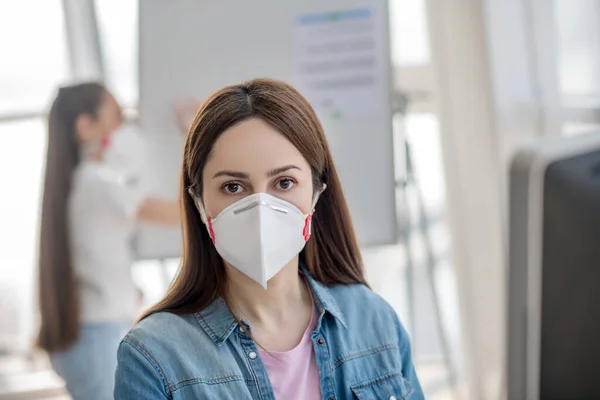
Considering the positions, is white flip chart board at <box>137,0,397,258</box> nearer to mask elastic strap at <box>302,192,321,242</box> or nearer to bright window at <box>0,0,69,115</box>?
mask elastic strap at <box>302,192,321,242</box>

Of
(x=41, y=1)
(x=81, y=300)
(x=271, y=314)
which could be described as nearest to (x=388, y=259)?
(x=81, y=300)

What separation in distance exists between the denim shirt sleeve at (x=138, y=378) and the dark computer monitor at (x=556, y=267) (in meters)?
0.43

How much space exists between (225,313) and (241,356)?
6 cm

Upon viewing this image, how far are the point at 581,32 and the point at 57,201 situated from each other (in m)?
1.61

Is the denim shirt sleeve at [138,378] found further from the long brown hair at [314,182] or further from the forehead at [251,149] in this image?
the forehead at [251,149]

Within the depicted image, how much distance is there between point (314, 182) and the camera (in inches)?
40.8

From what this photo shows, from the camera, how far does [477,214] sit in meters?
2.62

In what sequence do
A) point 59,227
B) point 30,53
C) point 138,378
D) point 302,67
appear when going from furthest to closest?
point 30,53 < point 59,227 < point 302,67 < point 138,378

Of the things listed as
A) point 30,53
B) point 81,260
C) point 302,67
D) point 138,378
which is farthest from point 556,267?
point 30,53

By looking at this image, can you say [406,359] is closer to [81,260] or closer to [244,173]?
[244,173]

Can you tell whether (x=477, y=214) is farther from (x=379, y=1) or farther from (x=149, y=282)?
(x=149, y=282)

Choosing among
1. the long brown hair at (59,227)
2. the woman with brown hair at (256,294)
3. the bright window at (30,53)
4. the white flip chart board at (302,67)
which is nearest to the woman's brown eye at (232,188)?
the woman with brown hair at (256,294)

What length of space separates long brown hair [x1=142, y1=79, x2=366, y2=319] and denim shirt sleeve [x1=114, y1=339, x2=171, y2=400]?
2.9 inches

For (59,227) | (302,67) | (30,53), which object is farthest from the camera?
(30,53)
